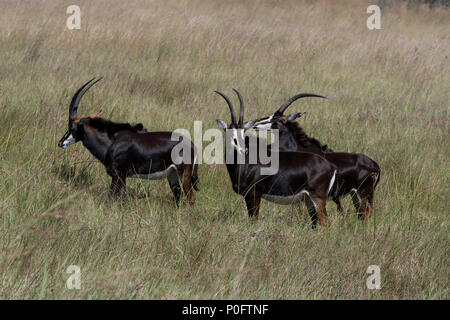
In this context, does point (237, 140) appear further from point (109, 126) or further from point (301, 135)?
point (109, 126)

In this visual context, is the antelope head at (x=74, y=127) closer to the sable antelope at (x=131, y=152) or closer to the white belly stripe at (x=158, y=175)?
the sable antelope at (x=131, y=152)

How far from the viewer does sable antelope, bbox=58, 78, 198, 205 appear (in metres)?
6.20

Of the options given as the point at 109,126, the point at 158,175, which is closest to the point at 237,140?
the point at 158,175

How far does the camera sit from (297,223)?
5.72 metres

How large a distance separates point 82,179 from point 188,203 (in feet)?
3.77

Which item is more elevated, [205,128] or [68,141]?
[68,141]

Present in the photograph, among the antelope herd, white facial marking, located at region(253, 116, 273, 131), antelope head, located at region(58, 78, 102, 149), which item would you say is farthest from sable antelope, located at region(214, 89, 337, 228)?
antelope head, located at region(58, 78, 102, 149)

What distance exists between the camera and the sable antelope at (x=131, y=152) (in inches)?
244

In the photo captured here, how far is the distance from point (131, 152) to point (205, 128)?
2.01 metres

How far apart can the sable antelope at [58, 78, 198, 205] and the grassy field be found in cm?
22

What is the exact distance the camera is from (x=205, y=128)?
26.8 feet

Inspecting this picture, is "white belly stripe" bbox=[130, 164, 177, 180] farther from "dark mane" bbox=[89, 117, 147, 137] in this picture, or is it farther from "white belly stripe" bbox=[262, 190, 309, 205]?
"white belly stripe" bbox=[262, 190, 309, 205]
